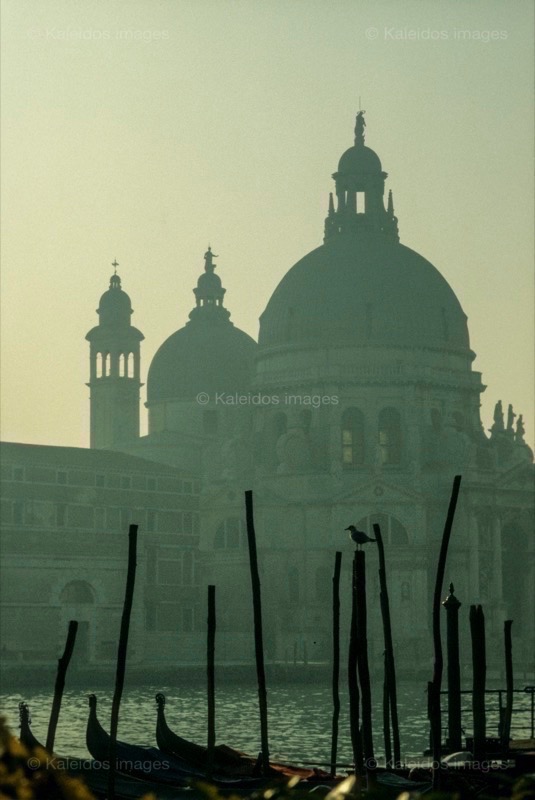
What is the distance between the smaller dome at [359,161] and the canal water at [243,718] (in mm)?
30134

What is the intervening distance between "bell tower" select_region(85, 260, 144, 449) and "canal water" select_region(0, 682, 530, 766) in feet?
99.3

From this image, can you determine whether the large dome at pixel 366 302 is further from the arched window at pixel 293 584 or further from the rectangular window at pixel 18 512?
the rectangular window at pixel 18 512

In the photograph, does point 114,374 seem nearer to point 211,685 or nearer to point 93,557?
point 93,557

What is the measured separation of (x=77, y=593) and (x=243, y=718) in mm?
19872

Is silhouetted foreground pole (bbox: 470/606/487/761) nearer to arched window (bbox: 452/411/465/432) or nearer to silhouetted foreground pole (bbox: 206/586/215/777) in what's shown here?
silhouetted foreground pole (bbox: 206/586/215/777)

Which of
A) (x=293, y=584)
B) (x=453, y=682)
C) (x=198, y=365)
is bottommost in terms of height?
(x=453, y=682)

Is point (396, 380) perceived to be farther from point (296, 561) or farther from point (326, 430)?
point (296, 561)

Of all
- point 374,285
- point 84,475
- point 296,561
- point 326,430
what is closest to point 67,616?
point 84,475

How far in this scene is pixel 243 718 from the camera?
141 ft

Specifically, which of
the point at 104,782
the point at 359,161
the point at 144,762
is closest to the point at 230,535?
the point at 359,161

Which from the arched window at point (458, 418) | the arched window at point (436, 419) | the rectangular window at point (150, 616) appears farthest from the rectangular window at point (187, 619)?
the arched window at point (458, 418)

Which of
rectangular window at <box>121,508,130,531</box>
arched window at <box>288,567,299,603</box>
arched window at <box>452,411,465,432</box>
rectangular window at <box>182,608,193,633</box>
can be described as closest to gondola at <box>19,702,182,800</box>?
rectangular window at <box>121,508,130,531</box>

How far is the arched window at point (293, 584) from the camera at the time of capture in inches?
2788

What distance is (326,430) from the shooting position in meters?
75.1
